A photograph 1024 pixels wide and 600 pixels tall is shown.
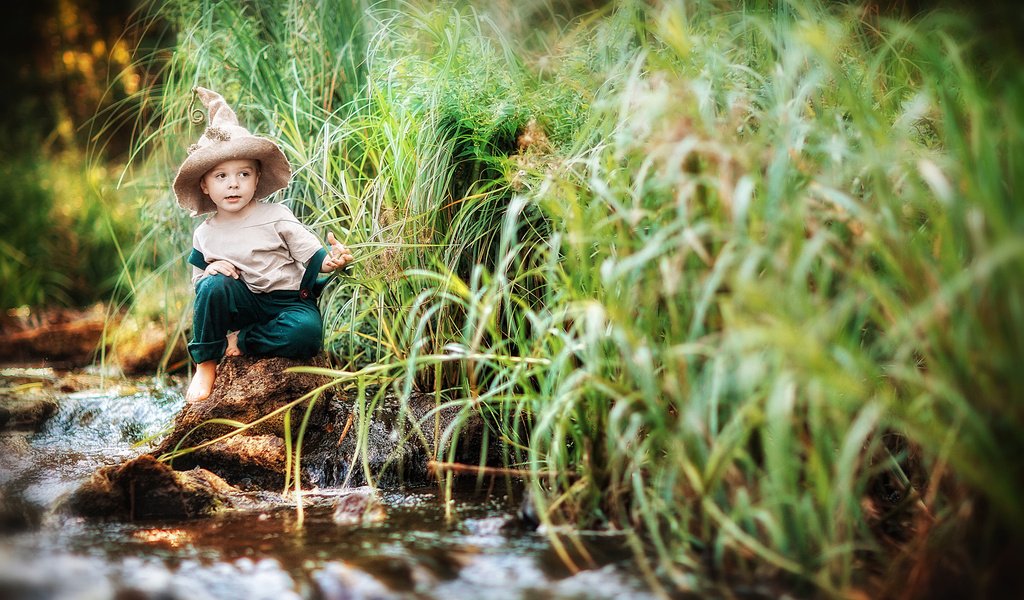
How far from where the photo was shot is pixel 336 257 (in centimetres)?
284

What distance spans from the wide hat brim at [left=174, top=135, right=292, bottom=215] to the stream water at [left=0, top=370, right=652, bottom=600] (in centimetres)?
106

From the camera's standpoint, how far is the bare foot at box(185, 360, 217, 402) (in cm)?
294

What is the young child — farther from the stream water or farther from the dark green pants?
the stream water

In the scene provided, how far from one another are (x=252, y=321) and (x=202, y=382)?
0.29m

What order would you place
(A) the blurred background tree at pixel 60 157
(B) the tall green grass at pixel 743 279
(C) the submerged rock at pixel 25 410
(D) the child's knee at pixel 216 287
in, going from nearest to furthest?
(B) the tall green grass at pixel 743 279
(D) the child's knee at pixel 216 287
(C) the submerged rock at pixel 25 410
(A) the blurred background tree at pixel 60 157

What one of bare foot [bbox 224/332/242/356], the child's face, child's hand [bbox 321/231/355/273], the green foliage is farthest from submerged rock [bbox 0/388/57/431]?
the green foliage

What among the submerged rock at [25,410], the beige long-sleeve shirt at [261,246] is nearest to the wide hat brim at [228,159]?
the beige long-sleeve shirt at [261,246]

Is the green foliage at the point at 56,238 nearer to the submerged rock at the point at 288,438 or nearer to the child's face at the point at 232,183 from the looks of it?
Answer: the child's face at the point at 232,183

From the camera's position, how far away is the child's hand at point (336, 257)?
283cm

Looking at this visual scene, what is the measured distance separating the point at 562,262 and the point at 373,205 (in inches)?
29.0

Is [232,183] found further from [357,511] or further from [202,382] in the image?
[357,511]

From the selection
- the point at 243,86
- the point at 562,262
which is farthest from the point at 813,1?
the point at 243,86

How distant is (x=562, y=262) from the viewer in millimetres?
2768

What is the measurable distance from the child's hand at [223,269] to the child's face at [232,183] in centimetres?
21
